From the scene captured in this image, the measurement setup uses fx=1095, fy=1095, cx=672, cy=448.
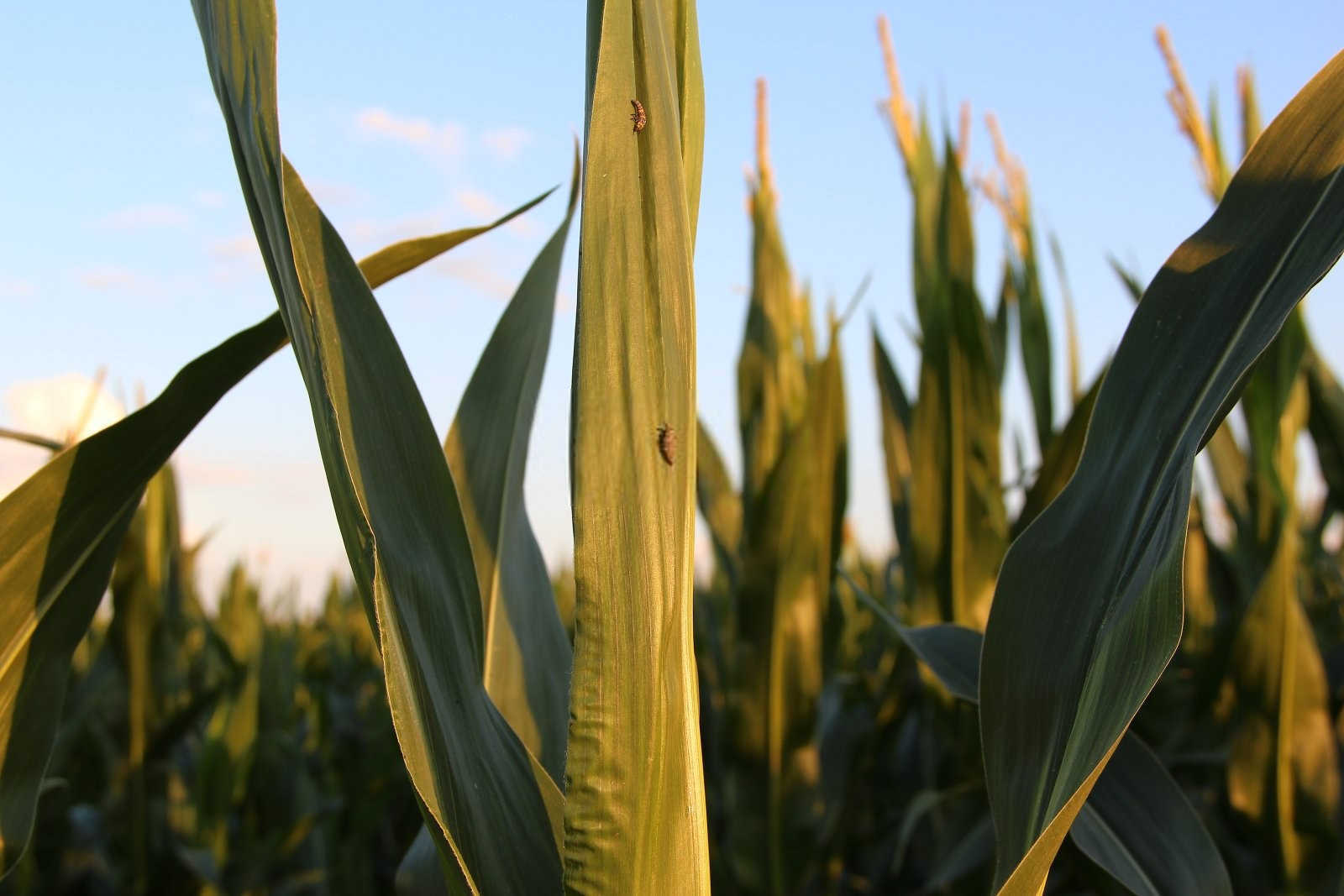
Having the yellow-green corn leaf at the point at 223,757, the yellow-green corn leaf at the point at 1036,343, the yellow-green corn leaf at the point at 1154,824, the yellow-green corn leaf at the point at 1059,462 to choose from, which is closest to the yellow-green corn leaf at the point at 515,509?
the yellow-green corn leaf at the point at 1154,824

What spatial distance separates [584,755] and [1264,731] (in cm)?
78

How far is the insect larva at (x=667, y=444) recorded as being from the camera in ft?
0.99

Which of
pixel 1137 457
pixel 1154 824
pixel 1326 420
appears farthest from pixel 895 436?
pixel 1137 457

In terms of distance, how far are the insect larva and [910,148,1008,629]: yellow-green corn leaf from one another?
2.59 feet

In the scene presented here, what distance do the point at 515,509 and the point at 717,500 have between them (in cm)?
80

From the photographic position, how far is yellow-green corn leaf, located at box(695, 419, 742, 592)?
1.29m

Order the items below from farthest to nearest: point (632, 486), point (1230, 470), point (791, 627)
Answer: point (1230, 470) < point (791, 627) < point (632, 486)

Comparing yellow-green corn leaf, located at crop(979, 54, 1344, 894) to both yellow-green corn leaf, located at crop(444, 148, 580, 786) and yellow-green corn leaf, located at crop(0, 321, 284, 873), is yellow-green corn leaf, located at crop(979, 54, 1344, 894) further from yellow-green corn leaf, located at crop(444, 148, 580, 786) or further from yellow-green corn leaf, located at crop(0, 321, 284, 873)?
yellow-green corn leaf, located at crop(0, 321, 284, 873)

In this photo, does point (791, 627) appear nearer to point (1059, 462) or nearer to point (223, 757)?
point (1059, 462)

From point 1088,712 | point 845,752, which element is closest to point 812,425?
point 845,752

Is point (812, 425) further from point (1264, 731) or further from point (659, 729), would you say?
point (659, 729)

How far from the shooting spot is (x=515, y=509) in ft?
1.65

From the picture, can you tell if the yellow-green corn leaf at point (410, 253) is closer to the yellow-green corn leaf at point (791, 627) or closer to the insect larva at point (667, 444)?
the insect larva at point (667, 444)

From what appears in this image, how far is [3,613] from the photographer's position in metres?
0.42
